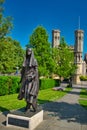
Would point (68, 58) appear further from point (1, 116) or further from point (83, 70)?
point (83, 70)

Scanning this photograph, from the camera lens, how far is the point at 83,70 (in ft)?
292

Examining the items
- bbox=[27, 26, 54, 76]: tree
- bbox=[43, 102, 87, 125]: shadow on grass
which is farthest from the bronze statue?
bbox=[27, 26, 54, 76]: tree

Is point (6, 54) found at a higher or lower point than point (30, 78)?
higher

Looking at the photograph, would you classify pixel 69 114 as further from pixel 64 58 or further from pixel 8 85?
pixel 64 58

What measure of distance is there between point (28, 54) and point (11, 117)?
248 cm

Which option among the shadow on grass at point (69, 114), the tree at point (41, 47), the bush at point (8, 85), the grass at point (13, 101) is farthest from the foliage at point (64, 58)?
the shadow on grass at point (69, 114)

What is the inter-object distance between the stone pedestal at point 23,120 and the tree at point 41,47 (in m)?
23.7

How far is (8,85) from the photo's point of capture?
21.7m

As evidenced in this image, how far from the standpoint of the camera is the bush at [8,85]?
67.7 ft

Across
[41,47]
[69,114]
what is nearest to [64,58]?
[41,47]

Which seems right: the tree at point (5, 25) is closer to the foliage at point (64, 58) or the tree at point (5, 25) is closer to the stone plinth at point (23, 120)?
the stone plinth at point (23, 120)

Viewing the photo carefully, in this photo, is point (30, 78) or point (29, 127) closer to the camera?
point (29, 127)

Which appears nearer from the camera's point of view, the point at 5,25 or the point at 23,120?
the point at 23,120

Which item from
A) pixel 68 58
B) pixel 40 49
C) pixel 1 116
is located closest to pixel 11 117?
pixel 1 116
